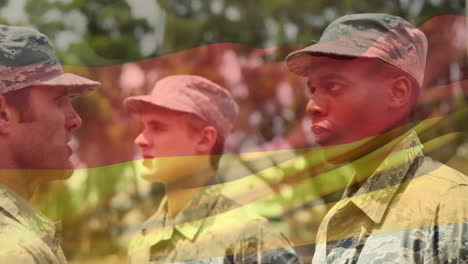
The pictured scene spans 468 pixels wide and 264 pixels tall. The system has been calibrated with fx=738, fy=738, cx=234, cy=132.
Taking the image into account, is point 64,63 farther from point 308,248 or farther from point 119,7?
point 308,248

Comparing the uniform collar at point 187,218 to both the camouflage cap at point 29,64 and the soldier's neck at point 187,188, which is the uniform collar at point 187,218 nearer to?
the soldier's neck at point 187,188

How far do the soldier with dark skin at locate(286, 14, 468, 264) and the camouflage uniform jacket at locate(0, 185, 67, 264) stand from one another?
17.7 inches

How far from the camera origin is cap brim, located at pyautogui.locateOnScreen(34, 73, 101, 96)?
4.03 ft

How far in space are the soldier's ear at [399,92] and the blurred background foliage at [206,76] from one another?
41 mm

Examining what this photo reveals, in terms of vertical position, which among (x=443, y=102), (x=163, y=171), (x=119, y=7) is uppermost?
(x=119, y=7)

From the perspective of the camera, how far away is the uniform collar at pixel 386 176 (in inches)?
49.4

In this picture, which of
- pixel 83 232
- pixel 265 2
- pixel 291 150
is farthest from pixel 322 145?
pixel 83 232

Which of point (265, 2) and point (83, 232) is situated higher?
point (265, 2)

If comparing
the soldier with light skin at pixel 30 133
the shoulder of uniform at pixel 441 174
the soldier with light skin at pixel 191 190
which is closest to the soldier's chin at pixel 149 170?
the soldier with light skin at pixel 191 190

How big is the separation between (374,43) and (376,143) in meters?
0.17

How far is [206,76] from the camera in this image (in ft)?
4.18

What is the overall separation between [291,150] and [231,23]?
0.25m

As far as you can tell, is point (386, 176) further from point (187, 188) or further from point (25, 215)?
point (25, 215)

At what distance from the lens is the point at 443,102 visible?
131 cm
